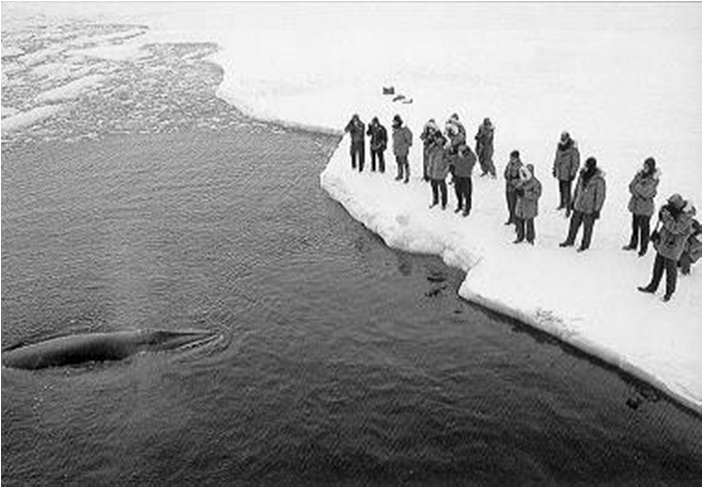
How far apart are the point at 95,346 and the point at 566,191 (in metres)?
12.0

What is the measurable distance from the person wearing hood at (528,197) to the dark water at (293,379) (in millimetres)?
2143

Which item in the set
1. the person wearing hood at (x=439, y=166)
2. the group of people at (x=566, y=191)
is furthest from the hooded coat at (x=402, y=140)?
the person wearing hood at (x=439, y=166)

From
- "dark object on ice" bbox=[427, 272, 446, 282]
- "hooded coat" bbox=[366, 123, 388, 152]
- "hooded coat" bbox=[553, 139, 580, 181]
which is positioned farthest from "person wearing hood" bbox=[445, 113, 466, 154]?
"dark object on ice" bbox=[427, 272, 446, 282]

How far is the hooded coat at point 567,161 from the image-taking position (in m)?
17.6

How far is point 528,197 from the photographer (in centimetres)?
1655

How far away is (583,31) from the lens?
46.0m

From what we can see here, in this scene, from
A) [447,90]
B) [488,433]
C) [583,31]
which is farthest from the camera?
[583,31]

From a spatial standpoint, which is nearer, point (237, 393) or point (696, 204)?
point (237, 393)

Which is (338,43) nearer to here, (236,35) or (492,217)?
(236,35)

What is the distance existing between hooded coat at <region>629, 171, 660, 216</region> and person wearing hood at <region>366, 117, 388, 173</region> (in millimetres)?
8708

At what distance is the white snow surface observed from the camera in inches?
563

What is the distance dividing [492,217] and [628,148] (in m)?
6.88

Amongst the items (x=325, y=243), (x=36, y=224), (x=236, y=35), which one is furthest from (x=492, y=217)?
(x=236, y=35)

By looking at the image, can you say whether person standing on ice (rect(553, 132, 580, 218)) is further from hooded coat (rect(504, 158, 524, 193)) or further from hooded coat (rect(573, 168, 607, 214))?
hooded coat (rect(573, 168, 607, 214))
